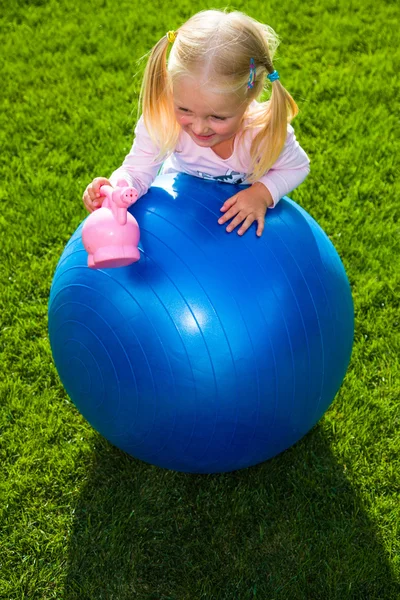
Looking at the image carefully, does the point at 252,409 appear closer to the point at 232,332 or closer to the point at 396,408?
the point at 232,332

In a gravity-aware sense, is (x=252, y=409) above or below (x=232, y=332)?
below

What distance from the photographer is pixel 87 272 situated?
8.85ft

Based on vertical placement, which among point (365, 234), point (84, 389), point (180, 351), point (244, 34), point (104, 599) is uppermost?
point (244, 34)

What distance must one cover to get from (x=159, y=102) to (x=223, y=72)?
390 mm

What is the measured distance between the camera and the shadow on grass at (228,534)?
2.94 metres

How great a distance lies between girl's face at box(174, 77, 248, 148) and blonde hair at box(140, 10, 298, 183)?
0.03 metres

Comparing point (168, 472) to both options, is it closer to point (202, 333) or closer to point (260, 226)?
point (202, 333)

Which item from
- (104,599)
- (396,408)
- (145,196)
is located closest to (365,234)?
(396,408)

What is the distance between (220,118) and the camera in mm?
2729

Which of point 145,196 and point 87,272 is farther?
point 145,196

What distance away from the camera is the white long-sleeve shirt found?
3.00 m

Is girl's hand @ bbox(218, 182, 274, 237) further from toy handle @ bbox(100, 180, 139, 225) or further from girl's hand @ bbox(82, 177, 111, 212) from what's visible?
girl's hand @ bbox(82, 177, 111, 212)

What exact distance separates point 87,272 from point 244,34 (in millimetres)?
1034

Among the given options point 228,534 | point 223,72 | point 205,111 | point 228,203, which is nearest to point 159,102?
point 205,111
